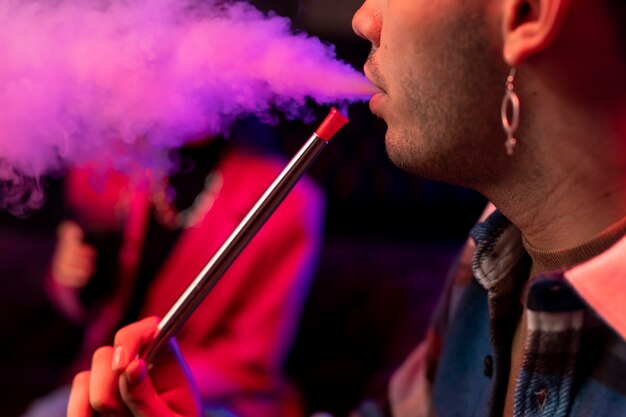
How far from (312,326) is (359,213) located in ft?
2.43

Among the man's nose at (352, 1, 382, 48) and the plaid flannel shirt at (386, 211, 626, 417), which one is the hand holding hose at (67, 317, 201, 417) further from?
the man's nose at (352, 1, 382, 48)

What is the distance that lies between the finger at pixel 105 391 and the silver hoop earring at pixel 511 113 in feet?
2.10

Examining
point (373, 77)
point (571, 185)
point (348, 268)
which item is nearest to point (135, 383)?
point (373, 77)

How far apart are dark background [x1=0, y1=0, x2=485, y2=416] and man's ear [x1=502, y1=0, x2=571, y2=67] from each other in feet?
5.58

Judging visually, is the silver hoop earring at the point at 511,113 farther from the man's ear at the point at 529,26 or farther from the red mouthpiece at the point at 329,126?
the red mouthpiece at the point at 329,126

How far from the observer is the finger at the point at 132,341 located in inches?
43.2

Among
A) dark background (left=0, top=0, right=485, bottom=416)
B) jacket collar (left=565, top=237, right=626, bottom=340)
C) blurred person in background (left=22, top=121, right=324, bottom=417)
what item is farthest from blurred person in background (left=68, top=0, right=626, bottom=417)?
dark background (left=0, top=0, right=485, bottom=416)

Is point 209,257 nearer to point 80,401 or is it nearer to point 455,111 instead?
point 80,401

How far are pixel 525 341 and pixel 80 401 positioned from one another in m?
0.65

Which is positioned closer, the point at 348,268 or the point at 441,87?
A: the point at 441,87

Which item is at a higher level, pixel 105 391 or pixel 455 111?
pixel 455 111

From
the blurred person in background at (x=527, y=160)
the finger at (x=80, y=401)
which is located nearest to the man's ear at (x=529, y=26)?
the blurred person in background at (x=527, y=160)

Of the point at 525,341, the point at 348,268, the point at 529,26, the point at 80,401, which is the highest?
the point at 529,26

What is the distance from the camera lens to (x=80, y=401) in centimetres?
112
